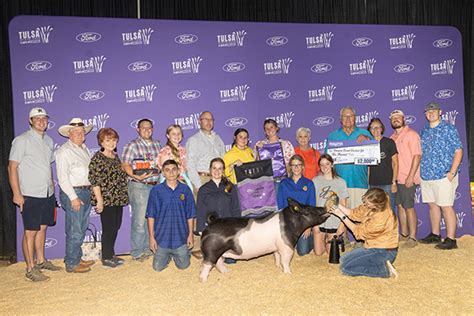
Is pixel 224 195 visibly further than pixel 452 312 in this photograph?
Yes

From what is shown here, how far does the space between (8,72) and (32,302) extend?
119 inches

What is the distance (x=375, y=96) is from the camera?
6125mm

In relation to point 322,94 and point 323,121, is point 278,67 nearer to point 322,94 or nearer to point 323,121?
point 322,94

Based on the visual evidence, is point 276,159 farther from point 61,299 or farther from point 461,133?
point 461,133


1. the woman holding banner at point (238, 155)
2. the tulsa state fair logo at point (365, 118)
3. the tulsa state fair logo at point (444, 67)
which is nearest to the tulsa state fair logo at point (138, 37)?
the woman holding banner at point (238, 155)

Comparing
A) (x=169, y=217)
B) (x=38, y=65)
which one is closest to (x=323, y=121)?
(x=169, y=217)

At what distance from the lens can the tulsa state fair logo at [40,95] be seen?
5.10 metres

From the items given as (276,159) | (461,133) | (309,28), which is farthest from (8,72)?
(461,133)

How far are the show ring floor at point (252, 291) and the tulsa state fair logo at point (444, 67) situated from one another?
9.64ft

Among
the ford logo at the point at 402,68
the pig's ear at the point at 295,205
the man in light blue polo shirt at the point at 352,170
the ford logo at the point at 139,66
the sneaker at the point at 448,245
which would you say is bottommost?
the sneaker at the point at 448,245

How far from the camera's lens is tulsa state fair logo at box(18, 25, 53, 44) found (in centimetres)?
508

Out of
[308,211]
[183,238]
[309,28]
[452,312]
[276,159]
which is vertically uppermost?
[309,28]

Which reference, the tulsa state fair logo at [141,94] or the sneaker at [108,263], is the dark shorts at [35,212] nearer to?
the sneaker at [108,263]

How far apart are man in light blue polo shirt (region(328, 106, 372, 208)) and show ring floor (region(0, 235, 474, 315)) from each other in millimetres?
901
